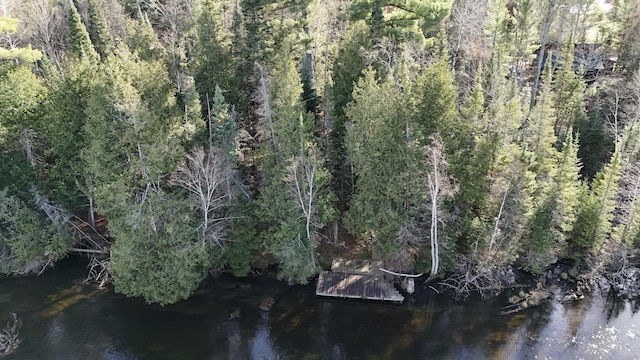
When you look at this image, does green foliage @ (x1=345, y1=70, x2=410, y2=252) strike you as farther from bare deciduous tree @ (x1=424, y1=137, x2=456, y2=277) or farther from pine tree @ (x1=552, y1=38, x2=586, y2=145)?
pine tree @ (x1=552, y1=38, x2=586, y2=145)

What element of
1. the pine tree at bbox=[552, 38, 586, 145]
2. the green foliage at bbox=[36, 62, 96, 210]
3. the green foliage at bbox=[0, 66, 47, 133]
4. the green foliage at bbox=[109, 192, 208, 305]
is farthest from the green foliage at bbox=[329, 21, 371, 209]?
the green foliage at bbox=[0, 66, 47, 133]

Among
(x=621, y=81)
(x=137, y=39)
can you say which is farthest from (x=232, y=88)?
(x=621, y=81)

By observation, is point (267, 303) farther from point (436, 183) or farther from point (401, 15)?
point (401, 15)

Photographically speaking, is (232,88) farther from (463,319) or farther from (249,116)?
(463,319)

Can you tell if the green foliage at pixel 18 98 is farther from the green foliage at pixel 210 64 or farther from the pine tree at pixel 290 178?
the pine tree at pixel 290 178

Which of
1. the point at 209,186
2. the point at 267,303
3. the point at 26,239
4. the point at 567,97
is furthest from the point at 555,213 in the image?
the point at 26,239

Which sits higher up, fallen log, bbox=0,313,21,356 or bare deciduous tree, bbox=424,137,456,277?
bare deciduous tree, bbox=424,137,456,277
